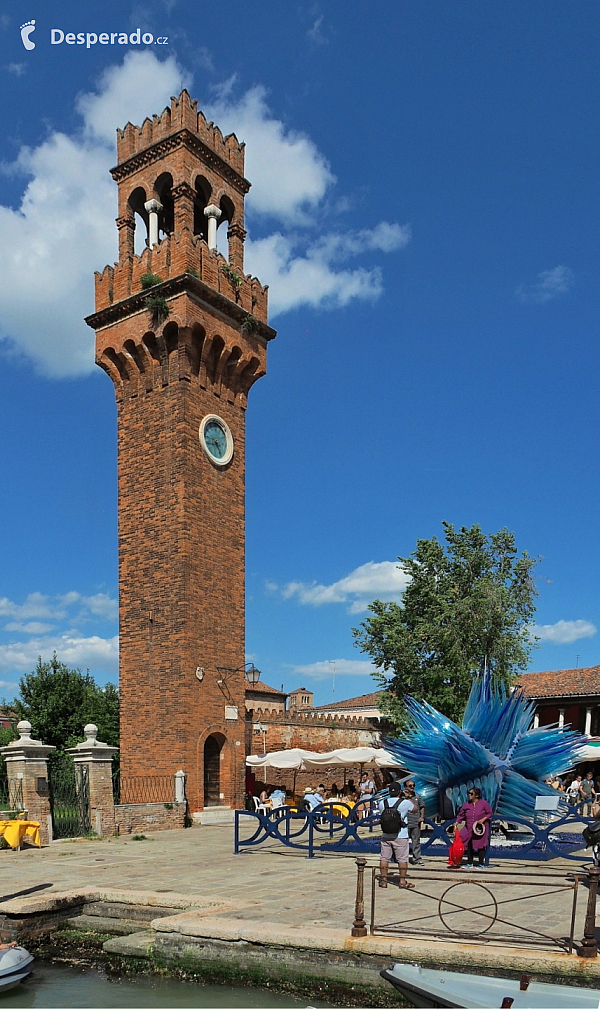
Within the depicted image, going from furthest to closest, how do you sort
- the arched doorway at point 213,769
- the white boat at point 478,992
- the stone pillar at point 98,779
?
the arched doorway at point 213,769 → the stone pillar at point 98,779 → the white boat at point 478,992

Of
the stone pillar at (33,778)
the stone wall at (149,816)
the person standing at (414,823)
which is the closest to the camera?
the person standing at (414,823)

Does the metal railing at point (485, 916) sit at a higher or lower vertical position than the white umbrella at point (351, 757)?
higher

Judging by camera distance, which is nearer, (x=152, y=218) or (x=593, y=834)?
(x=593, y=834)

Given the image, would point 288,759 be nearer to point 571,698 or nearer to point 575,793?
point 575,793

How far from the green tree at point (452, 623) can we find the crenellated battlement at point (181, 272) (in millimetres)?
10787

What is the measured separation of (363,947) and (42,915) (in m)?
4.53

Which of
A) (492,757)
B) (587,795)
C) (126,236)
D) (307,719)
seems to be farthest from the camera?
(307,719)

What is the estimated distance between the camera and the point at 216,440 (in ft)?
78.7

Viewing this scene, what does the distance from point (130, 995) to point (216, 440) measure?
1734 centimetres

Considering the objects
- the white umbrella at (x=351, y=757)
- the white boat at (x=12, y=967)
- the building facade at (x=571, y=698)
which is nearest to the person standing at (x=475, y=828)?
the white boat at (x=12, y=967)

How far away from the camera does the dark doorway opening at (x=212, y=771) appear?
2236cm

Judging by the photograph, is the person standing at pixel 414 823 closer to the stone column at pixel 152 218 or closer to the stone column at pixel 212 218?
the stone column at pixel 212 218

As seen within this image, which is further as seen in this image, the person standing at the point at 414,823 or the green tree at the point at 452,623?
the green tree at the point at 452,623

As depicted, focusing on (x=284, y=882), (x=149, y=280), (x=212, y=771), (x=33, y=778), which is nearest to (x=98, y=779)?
(x=33, y=778)
